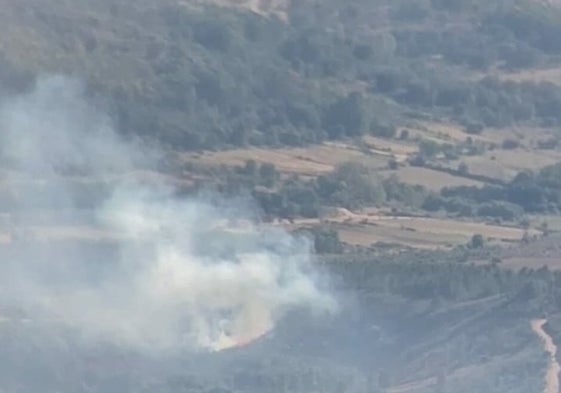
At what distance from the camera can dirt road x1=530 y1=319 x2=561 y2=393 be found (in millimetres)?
46406

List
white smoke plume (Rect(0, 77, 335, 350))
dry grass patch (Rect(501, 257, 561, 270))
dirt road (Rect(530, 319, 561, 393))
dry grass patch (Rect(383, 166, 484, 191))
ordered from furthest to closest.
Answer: dry grass patch (Rect(383, 166, 484, 191))
dry grass patch (Rect(501, 257, 561, 270))
white smoke plume (Rect(0, 77, 335, 350))
dirt road (Rect(530, 319, 561, 393))

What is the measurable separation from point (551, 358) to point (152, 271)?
9921 millimetres

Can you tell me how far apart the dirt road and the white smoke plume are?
4763mm

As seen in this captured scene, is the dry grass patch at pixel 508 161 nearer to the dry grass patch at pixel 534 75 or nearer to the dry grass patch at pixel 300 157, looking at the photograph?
the dry grass patch at pixel 300 157

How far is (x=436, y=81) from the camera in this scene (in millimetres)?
95375

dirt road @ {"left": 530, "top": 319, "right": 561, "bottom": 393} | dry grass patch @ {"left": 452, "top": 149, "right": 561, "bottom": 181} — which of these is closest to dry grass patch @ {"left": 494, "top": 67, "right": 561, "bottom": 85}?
dry grass patch @ {"left": 452, "top": 149, "right": 561, "bottom": 181}

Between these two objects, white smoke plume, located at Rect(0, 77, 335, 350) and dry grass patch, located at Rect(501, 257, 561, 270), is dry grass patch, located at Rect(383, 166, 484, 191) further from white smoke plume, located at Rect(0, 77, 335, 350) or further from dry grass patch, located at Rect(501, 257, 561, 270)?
dry grass patch, located at Rect(501, 257, 561, 270)

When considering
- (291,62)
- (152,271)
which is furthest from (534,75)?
(152,271)

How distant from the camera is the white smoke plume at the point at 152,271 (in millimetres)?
51000

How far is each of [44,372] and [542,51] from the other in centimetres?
5720

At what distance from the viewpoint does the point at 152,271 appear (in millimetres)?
54406

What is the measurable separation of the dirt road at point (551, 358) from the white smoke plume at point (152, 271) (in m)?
4.76

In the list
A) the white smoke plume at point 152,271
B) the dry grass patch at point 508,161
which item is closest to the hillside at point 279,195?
the white smoke plume at point 152,271

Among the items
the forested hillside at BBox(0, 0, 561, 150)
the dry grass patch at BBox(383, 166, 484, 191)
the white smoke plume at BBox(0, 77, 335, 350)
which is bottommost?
the white smoke plume at BBox(0, 77, 335, 350)
